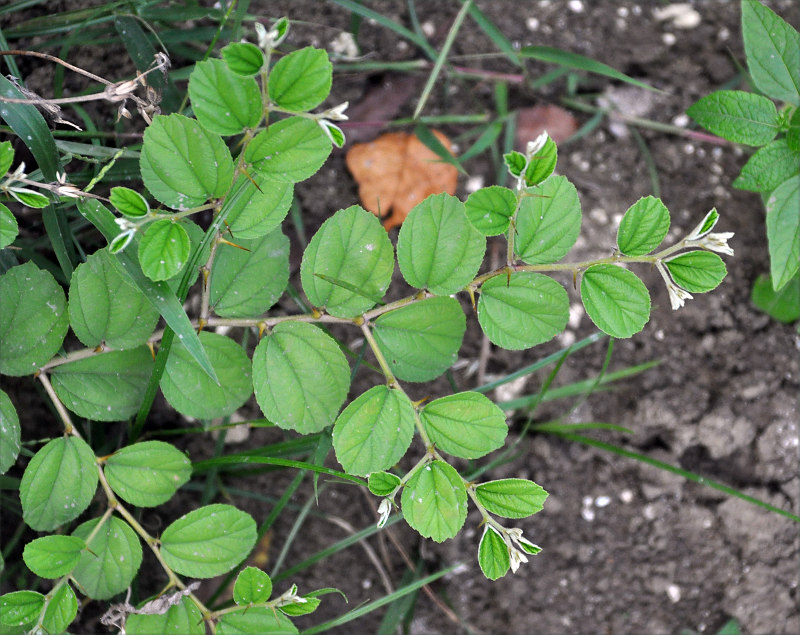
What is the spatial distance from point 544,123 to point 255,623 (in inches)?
51.5

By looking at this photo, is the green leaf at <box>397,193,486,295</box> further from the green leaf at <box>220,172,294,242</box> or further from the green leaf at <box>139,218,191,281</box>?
the green leaf at <box>139,218,191,281</box>

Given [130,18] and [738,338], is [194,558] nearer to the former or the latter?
[130,18]

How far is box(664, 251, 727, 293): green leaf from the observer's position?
38.9 inches

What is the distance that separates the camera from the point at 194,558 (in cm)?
120

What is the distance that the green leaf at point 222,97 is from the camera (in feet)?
3.11

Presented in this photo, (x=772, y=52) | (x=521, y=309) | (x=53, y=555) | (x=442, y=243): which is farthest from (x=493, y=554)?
(x=772, y=52)

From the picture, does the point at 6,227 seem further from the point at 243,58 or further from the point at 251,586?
the point at 251,586

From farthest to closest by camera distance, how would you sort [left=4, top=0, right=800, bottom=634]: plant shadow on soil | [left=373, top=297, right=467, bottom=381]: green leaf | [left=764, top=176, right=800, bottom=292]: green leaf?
[left=4, top=0, right=800, bottom=634]: plant shadow on soil → [left=764, top=176, right=800, bottom=292]: green leaf → [left=373, top=297, right=467, bottom=381]: green leaf

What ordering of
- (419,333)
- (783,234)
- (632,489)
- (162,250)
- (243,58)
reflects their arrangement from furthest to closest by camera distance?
(632,489) → (783,234) → (419,333) → (162,250) → (243,58)

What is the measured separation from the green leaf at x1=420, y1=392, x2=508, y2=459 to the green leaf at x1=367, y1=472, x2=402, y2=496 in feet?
0.31

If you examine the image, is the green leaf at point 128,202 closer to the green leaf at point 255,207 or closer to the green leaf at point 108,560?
the green leaf at point 255,207

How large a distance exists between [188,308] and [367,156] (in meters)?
0.55

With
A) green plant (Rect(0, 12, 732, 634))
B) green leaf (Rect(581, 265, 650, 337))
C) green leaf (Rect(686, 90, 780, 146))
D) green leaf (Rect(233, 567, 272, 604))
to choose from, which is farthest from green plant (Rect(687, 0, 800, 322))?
green leaf (Rect(233, 567, 272, 604))

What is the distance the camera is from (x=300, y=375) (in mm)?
1146
